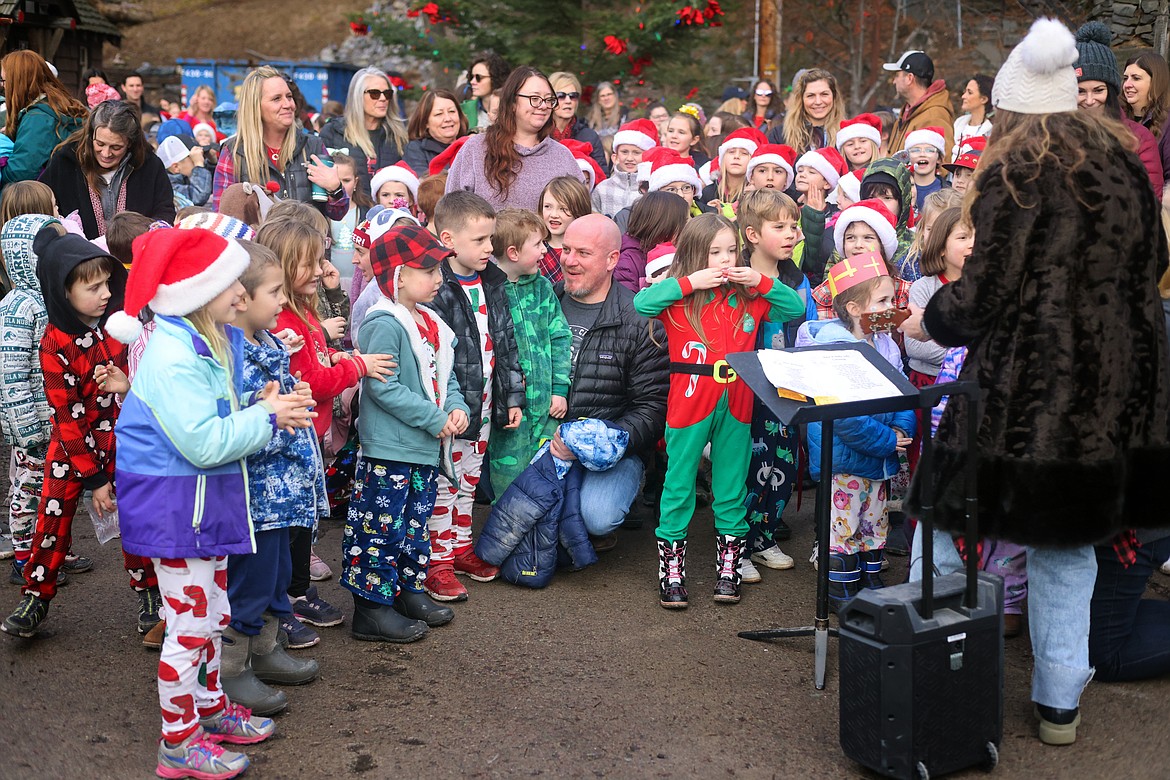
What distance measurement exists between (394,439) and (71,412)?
1.28 meters

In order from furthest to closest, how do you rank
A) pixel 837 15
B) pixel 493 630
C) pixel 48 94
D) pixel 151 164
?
pixel 837 15 < pixel 48 94 < pixel 151 164 < pixel 493 630

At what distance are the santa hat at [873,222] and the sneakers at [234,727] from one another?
388 centimetres

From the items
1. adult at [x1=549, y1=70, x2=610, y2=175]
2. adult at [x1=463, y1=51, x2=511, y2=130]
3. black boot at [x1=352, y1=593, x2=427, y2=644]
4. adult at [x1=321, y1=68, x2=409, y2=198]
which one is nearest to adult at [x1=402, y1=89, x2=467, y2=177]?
adult at [x1=321, y1=68, x2=409, y2=198]

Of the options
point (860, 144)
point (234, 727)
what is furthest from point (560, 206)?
point (234, 727)

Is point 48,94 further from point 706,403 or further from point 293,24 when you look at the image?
point 293,24

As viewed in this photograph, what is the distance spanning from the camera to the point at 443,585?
5.13m

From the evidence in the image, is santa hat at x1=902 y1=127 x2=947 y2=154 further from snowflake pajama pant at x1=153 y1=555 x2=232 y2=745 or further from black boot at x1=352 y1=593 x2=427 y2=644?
snowflake pajama pant at x1=153 y1=555 x2=232 y2=745

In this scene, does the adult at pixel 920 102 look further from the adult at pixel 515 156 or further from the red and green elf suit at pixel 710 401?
the red and green elf suit at pixel 710 401

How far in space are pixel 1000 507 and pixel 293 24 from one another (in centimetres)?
3822

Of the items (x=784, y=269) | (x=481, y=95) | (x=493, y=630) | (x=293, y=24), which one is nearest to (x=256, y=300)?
(x=493, y=630)

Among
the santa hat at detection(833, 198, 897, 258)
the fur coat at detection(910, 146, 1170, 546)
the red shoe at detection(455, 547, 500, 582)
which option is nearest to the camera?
the fur coat at detection(910, 146, 1170, 546)

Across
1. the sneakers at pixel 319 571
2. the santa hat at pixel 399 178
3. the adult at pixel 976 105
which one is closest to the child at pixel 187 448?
the sneakers at pixel 319 571

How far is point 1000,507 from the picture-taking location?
363cm

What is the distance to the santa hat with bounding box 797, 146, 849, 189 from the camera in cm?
768
